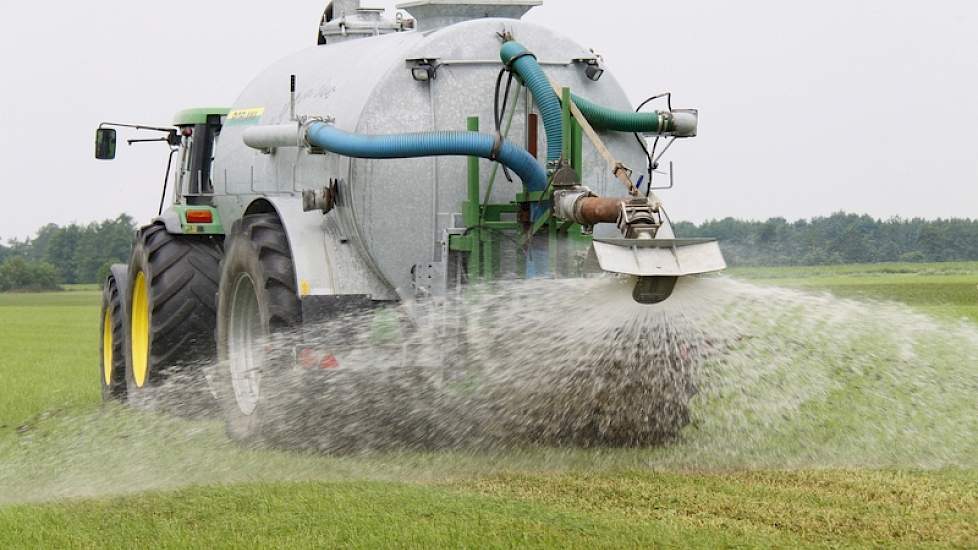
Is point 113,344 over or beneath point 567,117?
beneath

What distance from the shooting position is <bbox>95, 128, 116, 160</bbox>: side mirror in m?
11.7

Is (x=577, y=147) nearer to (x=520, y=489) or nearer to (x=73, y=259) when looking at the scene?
(x=520, y=489)

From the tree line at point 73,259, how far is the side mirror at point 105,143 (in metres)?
44.5

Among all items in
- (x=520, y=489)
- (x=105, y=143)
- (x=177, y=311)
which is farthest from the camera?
(x=105, y=143)

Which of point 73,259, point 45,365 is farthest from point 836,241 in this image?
point 73,259

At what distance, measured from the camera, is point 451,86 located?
806cm

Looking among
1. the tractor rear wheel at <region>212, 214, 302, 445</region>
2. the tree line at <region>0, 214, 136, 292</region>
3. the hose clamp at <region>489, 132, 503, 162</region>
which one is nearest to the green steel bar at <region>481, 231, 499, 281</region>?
the hose clamp at <region>489, 132, 503, 162</region>

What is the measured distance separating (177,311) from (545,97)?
328 cm

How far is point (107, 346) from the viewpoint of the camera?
11555mm

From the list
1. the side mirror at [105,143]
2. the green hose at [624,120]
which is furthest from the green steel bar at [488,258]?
the side mirror at [105,143]

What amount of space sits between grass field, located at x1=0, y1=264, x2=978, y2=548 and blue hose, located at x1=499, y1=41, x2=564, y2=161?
3.88 ft

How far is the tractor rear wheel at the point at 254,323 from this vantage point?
7895 mm

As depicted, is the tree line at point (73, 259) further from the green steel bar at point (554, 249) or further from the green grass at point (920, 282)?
the green steel bar at point (554, 249)

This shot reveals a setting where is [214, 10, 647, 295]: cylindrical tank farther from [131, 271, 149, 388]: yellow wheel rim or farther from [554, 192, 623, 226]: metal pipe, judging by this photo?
[131, 271, 149, 388]: yellow wheel rim
